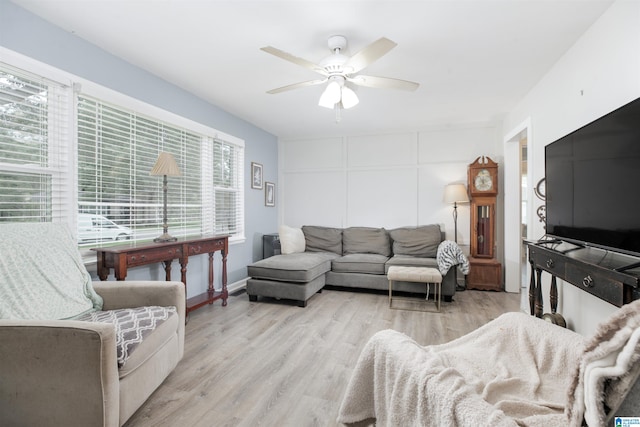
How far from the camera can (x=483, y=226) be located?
14.2ft

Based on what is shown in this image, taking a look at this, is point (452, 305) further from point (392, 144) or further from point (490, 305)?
point (392, 144)

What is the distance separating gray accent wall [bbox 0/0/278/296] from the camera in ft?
6.73

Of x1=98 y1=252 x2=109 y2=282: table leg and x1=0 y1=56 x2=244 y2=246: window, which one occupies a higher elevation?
x1=0 y1=56 x2=244 y2=246: window

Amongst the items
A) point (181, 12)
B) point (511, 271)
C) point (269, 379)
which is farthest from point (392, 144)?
point (269, 379)

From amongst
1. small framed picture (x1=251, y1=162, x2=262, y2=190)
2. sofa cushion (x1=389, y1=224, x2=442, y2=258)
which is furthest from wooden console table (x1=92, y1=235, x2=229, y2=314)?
sofa cushion (x1=389, y1=224, x2=442, y2=258)

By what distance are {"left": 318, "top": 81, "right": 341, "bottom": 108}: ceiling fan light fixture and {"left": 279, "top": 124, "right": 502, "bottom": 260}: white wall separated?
279 centimetres

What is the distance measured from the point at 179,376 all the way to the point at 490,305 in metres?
3.40

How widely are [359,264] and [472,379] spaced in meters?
3.13

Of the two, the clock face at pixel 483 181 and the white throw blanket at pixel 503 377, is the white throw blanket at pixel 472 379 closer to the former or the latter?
the white throw blanket at pixel 503 377

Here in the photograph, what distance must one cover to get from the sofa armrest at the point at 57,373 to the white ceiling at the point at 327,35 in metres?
2.00

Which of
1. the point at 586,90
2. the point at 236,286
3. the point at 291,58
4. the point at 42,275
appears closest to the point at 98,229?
the point at 42,275

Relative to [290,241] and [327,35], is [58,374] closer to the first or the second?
[327,35]

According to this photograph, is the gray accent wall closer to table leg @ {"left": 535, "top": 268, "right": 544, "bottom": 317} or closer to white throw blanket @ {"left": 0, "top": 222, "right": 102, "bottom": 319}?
white throw blanket @ {"left": 0, "top": 222, "right": 102, "bottom": 319}

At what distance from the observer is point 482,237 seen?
14.2 ft
